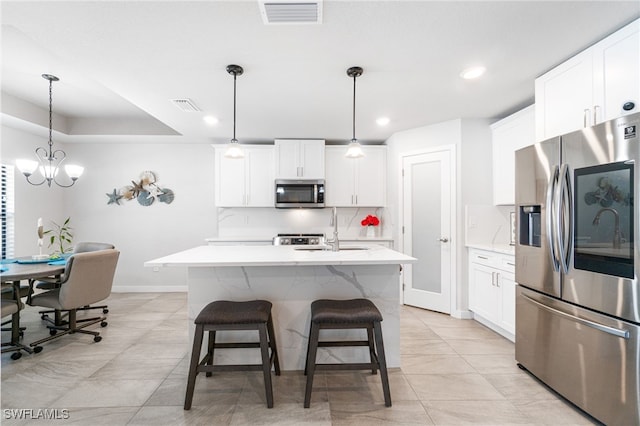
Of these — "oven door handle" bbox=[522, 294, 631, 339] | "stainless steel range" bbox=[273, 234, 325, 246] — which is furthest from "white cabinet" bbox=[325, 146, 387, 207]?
"oven door handle" bbox=[522, 294, 631, 339]

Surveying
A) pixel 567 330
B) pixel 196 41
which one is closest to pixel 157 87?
pixel 196 41

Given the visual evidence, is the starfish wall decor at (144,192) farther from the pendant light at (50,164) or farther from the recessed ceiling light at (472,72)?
the recessed ceiling light at (472,72)

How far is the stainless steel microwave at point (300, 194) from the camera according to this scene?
4.51m

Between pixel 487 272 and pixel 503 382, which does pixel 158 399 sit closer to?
pixel 503 382

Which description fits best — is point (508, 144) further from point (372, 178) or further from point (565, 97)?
point (372, 178)

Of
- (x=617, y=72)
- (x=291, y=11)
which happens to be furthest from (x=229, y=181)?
(x=617, y=72)

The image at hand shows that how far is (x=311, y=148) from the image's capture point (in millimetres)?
4594

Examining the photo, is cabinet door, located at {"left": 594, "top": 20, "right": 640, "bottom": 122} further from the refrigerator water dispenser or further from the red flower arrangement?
the red flower arrangement

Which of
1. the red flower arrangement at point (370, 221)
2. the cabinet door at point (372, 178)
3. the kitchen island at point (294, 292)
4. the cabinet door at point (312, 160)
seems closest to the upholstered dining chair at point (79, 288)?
the kitchen island at point (294, 292)

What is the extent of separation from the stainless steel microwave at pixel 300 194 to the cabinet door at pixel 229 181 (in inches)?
24.1

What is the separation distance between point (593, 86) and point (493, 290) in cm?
198

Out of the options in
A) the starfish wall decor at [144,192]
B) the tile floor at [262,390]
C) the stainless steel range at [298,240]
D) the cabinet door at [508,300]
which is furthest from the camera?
the starfish wall decor at [144,192]

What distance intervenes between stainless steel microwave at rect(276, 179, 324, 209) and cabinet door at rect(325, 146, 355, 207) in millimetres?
196

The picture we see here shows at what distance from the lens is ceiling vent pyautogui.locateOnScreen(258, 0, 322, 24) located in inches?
64.1
